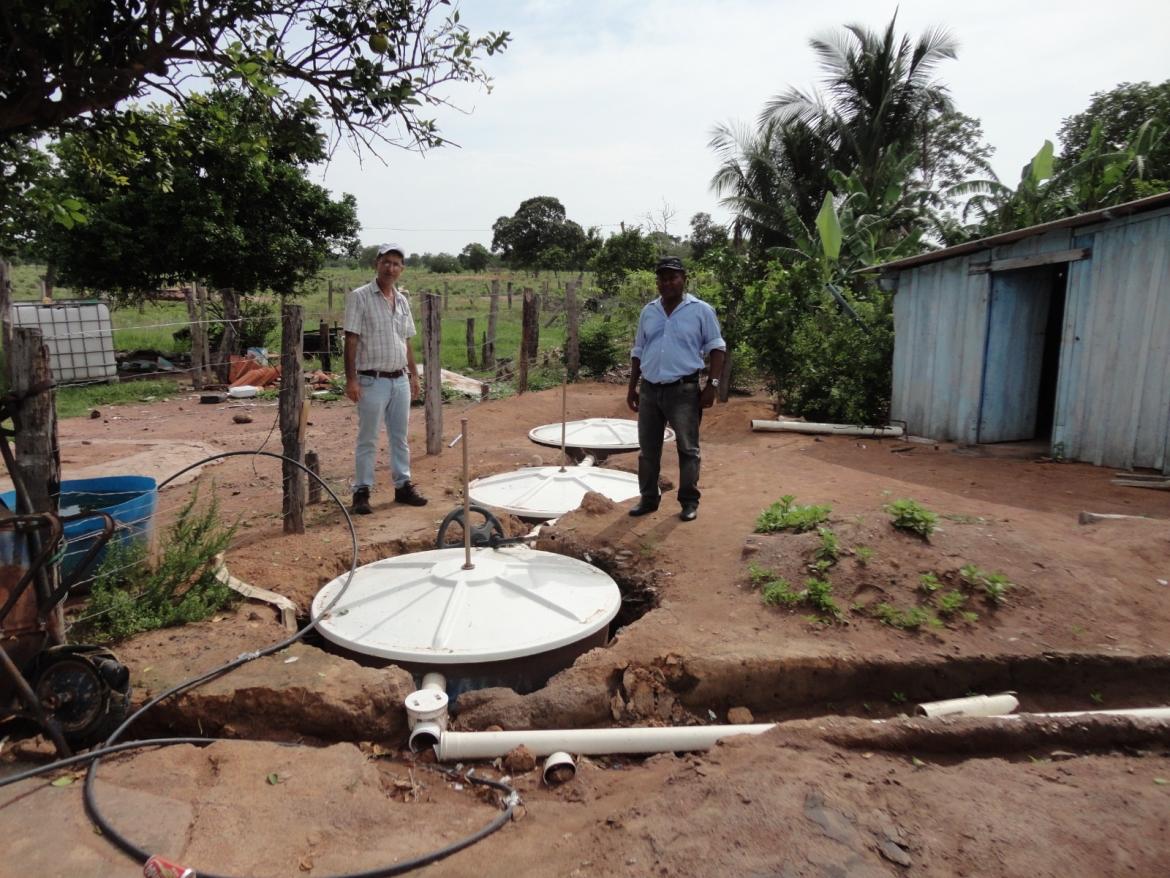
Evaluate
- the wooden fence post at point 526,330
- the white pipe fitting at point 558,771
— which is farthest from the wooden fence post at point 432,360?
the white pipe fitting at point 558,771

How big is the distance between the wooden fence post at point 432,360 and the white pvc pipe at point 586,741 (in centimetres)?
452

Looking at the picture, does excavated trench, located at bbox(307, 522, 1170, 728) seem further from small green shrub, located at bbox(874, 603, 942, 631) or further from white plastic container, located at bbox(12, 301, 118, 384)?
white plastic container, located at bbox(12, 301, 118, 384)

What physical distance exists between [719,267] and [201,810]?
31.9 ft

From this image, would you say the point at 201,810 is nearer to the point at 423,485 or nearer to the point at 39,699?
the point at 39,699

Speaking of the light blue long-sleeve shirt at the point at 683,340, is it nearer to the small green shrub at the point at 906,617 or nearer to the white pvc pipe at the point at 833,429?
the small green shrub at the point at 906,617

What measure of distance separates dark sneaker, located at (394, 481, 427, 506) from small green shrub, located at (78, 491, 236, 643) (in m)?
1.62

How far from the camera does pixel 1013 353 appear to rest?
25.5ft

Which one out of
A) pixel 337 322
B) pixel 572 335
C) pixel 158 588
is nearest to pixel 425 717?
pixel 158 588

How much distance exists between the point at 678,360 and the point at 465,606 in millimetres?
2016

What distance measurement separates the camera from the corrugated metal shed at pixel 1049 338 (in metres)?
6.15

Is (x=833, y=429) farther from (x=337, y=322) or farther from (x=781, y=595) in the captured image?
(x=337, y=322)

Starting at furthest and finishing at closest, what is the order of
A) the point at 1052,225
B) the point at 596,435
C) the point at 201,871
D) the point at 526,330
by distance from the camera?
the point at 526,330, the point at 596,435, the point at 1052,225, the point at 201,871

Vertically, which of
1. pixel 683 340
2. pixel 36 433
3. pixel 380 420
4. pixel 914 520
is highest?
pixel 683 340

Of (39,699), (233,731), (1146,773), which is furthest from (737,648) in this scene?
(39,699)
